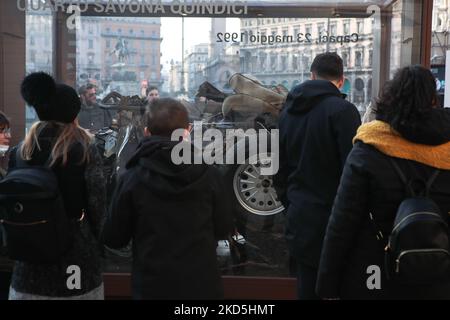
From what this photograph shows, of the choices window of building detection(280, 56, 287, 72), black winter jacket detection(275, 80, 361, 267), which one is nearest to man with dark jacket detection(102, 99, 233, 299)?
black winter jacket detection(275, 80, 361, 267)

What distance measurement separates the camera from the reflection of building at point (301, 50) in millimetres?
4797

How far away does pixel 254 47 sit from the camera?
189 inches

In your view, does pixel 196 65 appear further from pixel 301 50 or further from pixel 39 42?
pixel 39 42

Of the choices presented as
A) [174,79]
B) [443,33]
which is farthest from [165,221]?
→ [443,33]

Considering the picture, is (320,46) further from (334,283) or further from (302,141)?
(334,283)

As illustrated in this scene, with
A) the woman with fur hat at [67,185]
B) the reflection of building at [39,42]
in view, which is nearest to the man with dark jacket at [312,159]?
the woman with fur hat at [67,185]

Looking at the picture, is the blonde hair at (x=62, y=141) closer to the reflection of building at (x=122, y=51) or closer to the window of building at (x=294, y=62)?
the reflection of building at (x=122, y=51)

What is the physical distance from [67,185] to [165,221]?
0.55 meters

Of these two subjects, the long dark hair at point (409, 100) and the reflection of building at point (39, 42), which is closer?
the long dark hair at point (409, 100)

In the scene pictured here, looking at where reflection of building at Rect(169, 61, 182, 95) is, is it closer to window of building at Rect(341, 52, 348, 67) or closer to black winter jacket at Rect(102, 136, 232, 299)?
window of building at Rect(341, 52, 348, 67)

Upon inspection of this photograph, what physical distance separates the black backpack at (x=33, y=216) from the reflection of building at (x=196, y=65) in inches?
80.0

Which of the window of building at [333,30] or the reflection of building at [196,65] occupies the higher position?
the window of building at [333,30]

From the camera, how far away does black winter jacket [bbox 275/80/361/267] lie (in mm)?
3350
